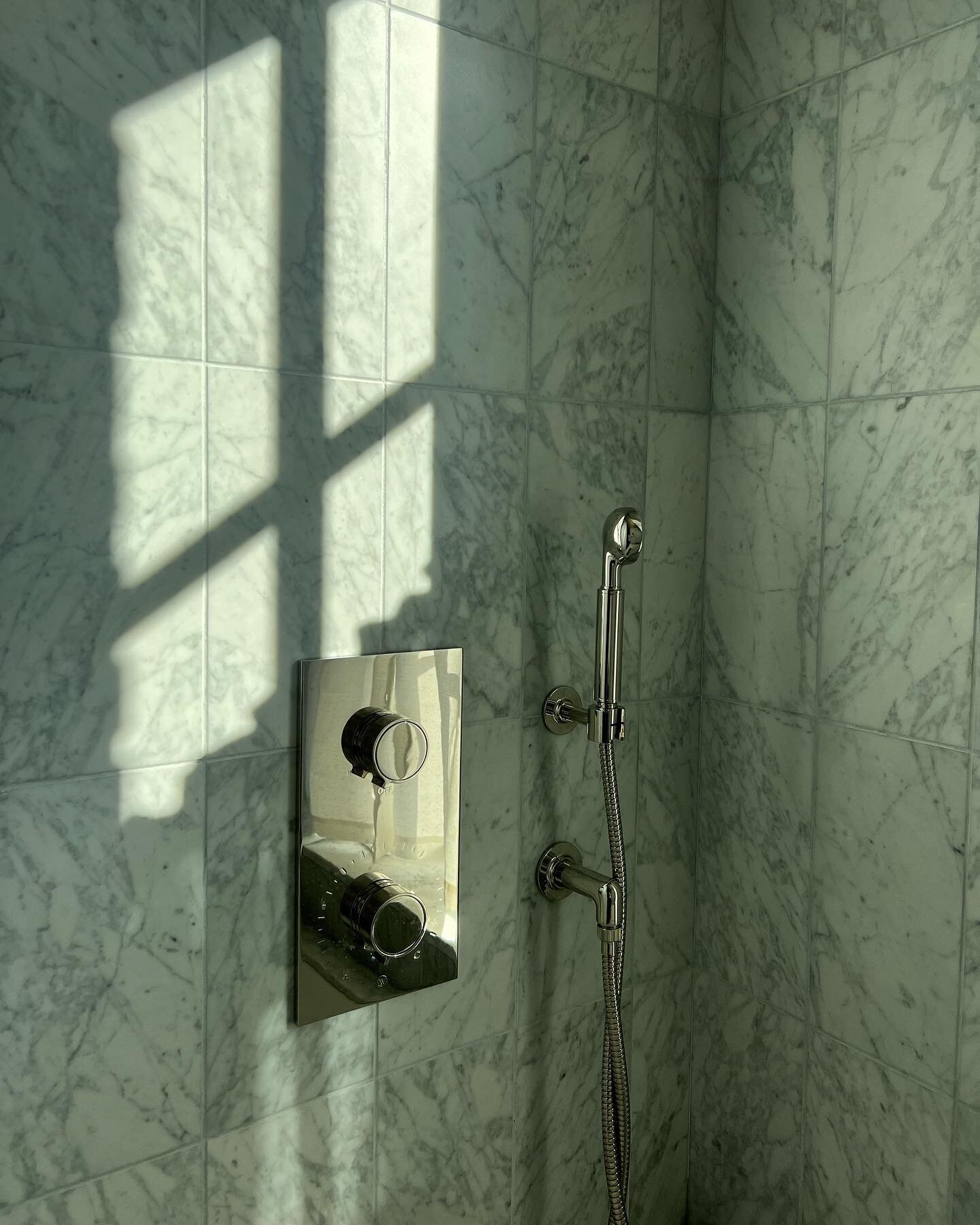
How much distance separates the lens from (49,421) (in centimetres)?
105

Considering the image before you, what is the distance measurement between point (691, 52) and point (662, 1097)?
1.73 metres

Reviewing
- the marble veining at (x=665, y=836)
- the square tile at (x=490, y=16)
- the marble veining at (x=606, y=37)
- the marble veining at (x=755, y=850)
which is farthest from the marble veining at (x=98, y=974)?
the marble veining at (x=606, y=37)

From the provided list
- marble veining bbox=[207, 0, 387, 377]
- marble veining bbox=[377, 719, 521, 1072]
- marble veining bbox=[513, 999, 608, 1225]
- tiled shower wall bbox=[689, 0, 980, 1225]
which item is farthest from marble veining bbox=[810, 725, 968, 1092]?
marble veining bbox=[207, 0, 387, 377]

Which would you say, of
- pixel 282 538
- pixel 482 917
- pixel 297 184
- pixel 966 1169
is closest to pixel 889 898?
pixel 966 1169

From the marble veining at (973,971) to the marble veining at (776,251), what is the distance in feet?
2.11

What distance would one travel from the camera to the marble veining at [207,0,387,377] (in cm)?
114

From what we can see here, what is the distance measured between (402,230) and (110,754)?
2.43 ft

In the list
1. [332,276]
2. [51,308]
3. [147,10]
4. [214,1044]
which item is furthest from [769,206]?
[214,1044]

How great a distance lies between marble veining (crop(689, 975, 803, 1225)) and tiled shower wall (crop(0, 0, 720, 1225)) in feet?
0.50

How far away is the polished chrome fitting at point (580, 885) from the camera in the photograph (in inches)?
55.8

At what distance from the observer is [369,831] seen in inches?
50.8

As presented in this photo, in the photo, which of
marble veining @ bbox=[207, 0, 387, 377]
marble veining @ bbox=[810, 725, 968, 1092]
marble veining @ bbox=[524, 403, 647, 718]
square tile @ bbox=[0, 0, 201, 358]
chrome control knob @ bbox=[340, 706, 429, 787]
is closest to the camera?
square tile @ bbox=[0, 0, 201, 358]

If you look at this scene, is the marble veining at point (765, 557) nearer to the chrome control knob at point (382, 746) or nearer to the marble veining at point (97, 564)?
the chrome control knob at point (382, 746)

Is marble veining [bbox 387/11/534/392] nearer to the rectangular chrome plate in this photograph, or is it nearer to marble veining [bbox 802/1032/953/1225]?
the rectangular chrome plate
